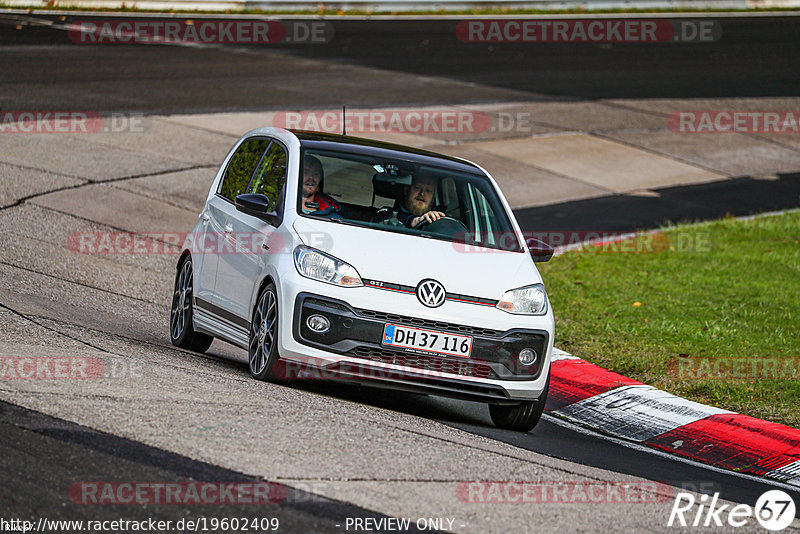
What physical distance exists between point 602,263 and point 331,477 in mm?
8161

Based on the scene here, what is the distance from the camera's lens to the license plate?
7.33 metres

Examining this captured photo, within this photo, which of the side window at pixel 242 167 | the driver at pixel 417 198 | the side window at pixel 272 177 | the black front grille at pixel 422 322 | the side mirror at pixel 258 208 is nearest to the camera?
the black front grille at pixel 422 322

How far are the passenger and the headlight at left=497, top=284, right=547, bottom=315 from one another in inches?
55.0

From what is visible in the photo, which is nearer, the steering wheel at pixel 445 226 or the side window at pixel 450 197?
the steering wheel at pixel 445 226

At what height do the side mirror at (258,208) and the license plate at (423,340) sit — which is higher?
the side mirror at (258,208)

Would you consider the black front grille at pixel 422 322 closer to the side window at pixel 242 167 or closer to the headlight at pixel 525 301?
the headlight at pixel 525 301

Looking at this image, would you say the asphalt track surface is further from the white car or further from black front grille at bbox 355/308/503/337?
black front grille at bbox 355/308/503/337

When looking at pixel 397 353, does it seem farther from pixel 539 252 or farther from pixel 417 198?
pixel 417 198

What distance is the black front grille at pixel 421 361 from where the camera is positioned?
734 centimetres

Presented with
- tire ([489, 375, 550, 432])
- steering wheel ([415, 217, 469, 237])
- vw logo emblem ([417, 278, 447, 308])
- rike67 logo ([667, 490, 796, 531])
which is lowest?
tire ([489, 375, 550, 432])

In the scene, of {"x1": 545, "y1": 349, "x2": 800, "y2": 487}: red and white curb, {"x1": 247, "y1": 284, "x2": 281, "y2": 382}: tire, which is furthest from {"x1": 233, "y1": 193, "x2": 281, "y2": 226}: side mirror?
{"x1": 545, "y1": 349, "x2": 800, "y2": 487}: red and white curb

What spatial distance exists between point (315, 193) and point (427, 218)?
2.58ft

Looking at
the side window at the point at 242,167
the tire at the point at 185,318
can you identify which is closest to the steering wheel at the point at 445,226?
the side window at the point at 242,167

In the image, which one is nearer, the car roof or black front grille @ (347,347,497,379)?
black front grille @ (347,347,497,379)
